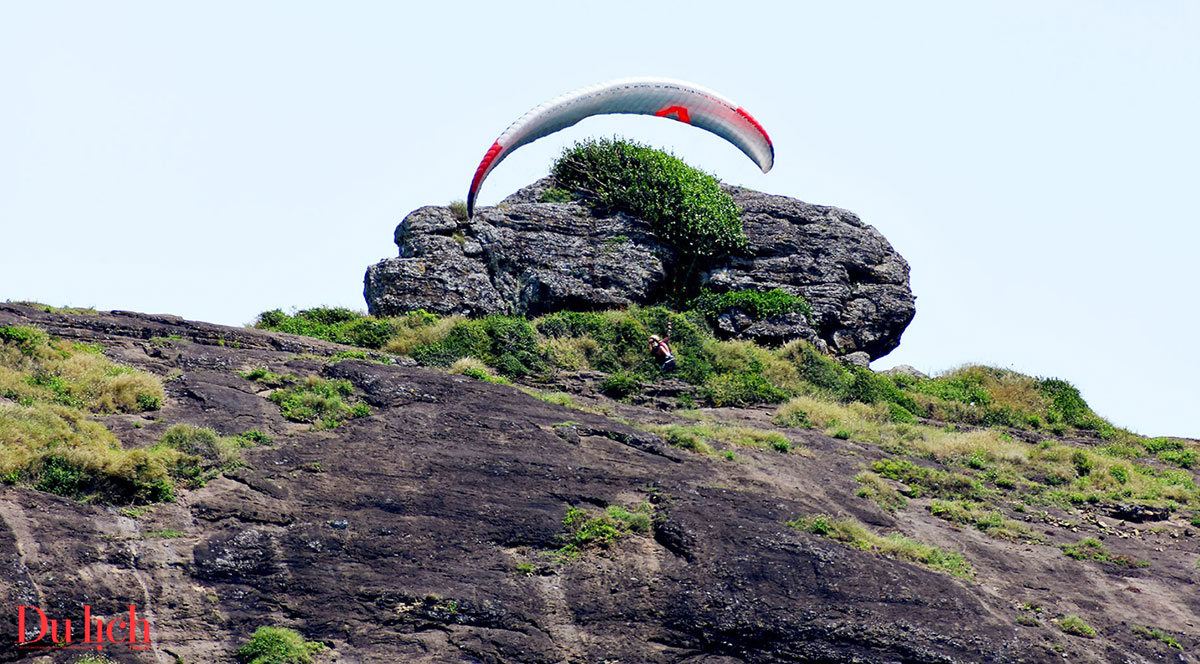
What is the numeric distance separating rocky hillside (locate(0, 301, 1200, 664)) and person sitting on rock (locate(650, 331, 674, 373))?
4959 mm

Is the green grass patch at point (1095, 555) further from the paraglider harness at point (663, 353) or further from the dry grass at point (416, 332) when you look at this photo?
the dry grass at point (416, 332)

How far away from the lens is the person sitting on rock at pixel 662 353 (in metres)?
31.3

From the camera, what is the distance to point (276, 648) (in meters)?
15.3

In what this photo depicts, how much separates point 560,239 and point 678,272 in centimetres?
380

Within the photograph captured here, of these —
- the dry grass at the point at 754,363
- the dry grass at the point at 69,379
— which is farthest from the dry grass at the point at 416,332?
the dry grass at the point at 69,379

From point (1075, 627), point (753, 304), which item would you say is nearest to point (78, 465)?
point (1075, 627)

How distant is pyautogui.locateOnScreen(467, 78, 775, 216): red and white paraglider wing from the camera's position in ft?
112

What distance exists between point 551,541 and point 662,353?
44.1ft

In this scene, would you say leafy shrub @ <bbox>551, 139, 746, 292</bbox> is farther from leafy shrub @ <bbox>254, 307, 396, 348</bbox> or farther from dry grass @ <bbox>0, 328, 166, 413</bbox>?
dry grass @ <bbox>0, 328, 166, 413</bbox>

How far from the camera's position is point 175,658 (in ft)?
49.2

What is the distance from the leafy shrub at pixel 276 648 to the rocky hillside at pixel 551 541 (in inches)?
6.9

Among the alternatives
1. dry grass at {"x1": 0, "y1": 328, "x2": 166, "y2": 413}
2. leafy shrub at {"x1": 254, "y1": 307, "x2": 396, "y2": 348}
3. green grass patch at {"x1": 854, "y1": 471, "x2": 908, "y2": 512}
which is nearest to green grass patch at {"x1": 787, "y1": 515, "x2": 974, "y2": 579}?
green grass patch at {"x1": 854, "y1": 471, "x2": 908, "y2": 512}

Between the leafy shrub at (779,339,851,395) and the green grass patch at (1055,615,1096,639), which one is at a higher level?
the leafy shrub at (779,339,851,395)

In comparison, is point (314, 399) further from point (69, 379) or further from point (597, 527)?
point (597, 527)
